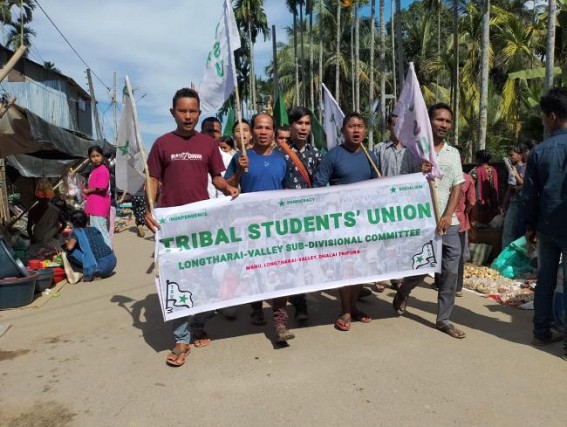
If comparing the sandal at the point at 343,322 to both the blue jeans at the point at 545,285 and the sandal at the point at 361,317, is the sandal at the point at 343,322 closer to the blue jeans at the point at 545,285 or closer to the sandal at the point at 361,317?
the sandal at the point at 361,317

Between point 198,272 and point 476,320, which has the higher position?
point 198,272

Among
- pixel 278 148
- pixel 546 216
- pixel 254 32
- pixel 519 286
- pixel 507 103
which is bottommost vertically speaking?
pixel 519 286

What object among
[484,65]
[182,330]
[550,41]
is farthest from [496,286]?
[484,65]

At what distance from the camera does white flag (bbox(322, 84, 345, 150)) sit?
19.8ft

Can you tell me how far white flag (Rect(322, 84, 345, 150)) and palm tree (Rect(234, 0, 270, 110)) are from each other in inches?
1042

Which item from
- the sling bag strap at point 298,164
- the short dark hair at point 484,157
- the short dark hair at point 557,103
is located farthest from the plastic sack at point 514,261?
the sling bag strap at point 298,164

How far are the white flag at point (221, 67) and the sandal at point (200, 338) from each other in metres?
2.08

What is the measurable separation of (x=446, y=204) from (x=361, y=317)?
1384 mm

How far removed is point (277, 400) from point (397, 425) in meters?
0.80

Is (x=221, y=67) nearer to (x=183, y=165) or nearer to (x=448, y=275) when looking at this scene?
(x=183, y=165)

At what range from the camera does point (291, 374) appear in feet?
11.5

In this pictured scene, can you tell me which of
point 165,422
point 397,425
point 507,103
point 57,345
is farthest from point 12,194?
point 507,103

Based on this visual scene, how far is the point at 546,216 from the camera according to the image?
3.73 metres

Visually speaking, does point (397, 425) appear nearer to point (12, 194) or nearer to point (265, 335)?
point (265, 335)
